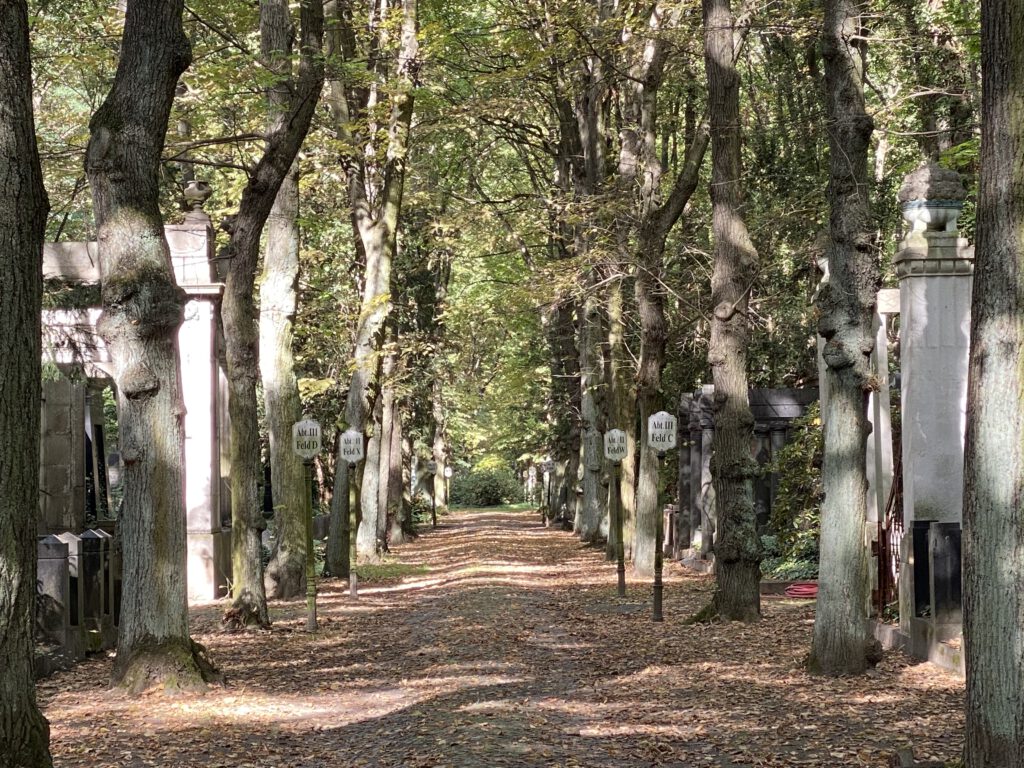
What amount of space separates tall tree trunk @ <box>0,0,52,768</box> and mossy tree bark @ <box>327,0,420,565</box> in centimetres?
1597

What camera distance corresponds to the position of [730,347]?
16.1 m

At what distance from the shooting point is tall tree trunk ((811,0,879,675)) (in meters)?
11.4

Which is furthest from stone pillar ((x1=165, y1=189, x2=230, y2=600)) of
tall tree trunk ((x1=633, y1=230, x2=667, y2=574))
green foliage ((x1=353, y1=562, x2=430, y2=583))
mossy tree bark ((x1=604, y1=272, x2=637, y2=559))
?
mossy tree bark ((x1=604, y1=272, x2=637, y2=559))

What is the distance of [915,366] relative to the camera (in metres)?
13.0

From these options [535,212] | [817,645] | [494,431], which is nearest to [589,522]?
[535,212]

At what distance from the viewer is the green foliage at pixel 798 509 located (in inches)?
818

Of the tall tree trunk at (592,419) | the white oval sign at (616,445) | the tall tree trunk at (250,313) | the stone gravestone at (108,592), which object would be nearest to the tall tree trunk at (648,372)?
the white oval sign at (616,445)

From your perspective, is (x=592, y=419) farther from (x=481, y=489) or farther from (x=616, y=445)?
(x=481, y=489)

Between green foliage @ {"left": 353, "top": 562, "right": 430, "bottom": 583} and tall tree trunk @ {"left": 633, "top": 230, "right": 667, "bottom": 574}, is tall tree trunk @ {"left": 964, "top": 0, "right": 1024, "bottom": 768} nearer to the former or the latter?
tall tree trunk @ {"left": 633, "top": 230, "right": 667, "bottom": 574}

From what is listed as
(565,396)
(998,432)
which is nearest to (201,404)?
(998,432)

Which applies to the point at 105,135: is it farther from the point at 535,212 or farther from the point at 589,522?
the point at 589,522

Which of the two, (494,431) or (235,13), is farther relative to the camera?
(494,431)

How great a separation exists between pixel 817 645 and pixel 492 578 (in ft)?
45.7

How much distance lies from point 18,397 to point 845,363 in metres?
7.17
